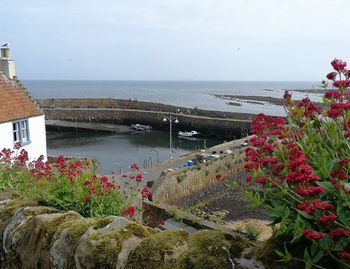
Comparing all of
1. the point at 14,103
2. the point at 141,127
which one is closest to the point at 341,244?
the point at 14,103

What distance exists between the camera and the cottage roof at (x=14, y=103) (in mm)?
17703

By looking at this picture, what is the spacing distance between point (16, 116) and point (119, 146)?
29341 millimetres

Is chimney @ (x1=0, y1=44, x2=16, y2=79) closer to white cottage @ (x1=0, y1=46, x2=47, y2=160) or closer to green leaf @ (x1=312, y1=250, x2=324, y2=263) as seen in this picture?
white cottage @ (x1=0, y1=46, x2=47, y2=160)

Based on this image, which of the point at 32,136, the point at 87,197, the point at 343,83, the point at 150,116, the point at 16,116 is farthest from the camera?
the point at 150,116

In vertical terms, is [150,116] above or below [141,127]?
above

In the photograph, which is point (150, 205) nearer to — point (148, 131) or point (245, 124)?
point (245, 124)

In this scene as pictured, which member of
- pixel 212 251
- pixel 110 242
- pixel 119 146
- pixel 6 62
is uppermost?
pixel 6 62

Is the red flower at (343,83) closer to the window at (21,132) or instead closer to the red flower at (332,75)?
the red flower at (332,75)

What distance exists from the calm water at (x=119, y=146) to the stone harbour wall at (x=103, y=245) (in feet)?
97.4

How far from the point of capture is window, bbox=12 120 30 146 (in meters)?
18.0

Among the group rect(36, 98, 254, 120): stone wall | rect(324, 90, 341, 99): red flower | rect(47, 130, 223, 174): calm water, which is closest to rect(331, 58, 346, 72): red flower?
rect(324, 90, 341, 99): red flower

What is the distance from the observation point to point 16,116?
17891 mm

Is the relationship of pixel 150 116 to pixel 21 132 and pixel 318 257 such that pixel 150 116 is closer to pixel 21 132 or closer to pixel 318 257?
pixel 21 132

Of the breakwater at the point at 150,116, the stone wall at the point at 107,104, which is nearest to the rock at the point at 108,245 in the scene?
the breakwater at the point at 150,116
